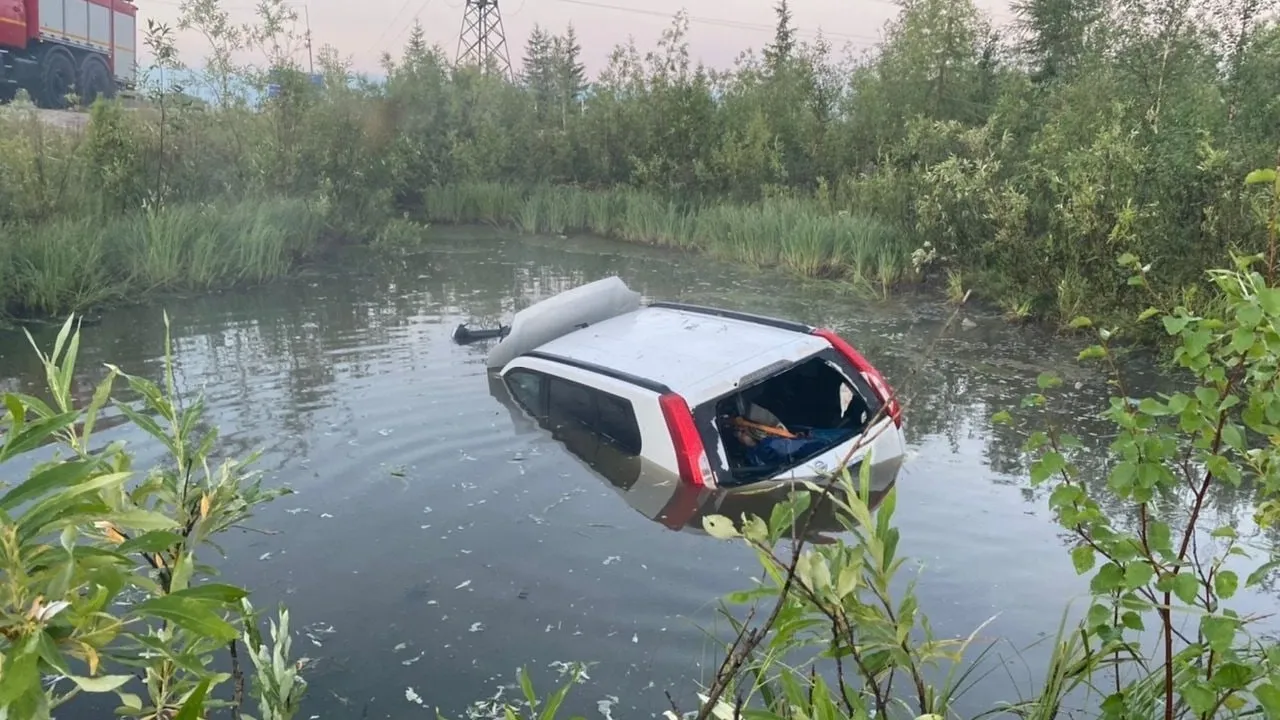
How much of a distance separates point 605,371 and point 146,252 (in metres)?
9.16

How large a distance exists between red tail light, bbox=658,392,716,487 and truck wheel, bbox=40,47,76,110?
2141 cm

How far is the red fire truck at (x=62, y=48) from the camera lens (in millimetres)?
20500

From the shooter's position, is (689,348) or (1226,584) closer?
(1226,584)

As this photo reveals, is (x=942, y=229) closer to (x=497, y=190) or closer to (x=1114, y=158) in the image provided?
(x=1114, y=158)

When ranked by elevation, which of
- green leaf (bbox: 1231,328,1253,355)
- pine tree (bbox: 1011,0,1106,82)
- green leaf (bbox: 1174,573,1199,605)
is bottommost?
green leaf (bbox: 1174,573,1199,605)

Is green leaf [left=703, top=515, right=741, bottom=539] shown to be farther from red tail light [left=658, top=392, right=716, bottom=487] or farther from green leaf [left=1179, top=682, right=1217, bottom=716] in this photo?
red tail light [left=658, top=392, right=716, bottom=487]

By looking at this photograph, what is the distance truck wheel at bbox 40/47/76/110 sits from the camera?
21.4 metres

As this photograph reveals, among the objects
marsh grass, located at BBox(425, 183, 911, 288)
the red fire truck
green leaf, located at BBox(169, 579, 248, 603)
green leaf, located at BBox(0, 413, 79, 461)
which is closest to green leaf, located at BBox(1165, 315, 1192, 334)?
green leaf, located at BBox(169, 579, 248, 603)

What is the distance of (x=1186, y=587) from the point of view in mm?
2047

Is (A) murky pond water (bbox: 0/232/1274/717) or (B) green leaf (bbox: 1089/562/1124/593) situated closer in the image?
(B) green leaf (bbox: 1089/562/1124/593)

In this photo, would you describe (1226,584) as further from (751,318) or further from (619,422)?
(751,318)

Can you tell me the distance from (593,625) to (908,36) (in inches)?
594

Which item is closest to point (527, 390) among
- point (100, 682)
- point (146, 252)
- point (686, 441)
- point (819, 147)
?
point (686, 441)

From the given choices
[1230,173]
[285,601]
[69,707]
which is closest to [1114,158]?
[1230,173]
